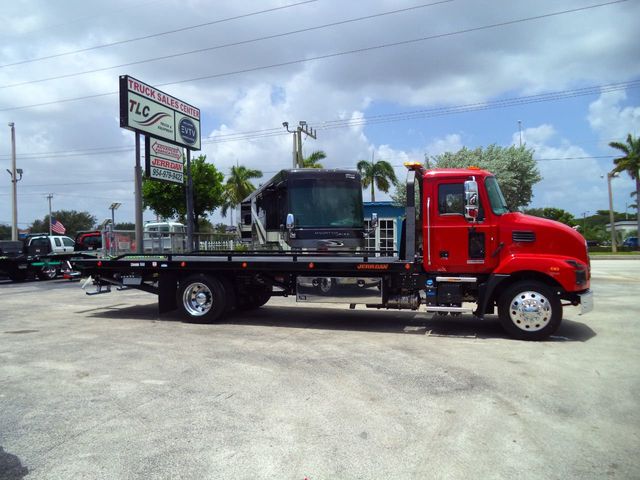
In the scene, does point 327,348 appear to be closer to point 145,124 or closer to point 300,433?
point 300,433

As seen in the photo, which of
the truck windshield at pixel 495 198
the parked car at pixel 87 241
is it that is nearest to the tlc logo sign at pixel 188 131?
the parked car at pixel 87 241

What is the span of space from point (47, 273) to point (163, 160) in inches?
402

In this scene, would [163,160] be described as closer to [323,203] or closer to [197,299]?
[323,203]

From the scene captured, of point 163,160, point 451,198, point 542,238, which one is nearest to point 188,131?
point 163,160

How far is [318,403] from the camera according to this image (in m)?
5.15

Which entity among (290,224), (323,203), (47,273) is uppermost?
(323,203)

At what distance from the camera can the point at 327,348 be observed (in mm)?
7711

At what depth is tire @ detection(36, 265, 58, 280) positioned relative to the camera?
73.6 feet

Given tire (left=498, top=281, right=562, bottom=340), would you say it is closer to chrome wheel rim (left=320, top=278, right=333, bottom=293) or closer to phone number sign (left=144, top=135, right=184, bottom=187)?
chrome wheel rim (left=320, top=278, right=333, bottom=293)

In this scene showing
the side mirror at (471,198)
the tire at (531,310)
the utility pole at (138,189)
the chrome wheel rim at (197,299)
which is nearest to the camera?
the side mirror at (471,198)

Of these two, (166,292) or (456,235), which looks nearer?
(456,235)

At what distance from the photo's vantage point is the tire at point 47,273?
22425mm

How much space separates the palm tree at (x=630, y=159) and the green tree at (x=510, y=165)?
70.2 feet

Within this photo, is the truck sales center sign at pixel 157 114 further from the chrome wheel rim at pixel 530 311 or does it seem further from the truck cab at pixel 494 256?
the chrome wheel rim at pixel 530 311
